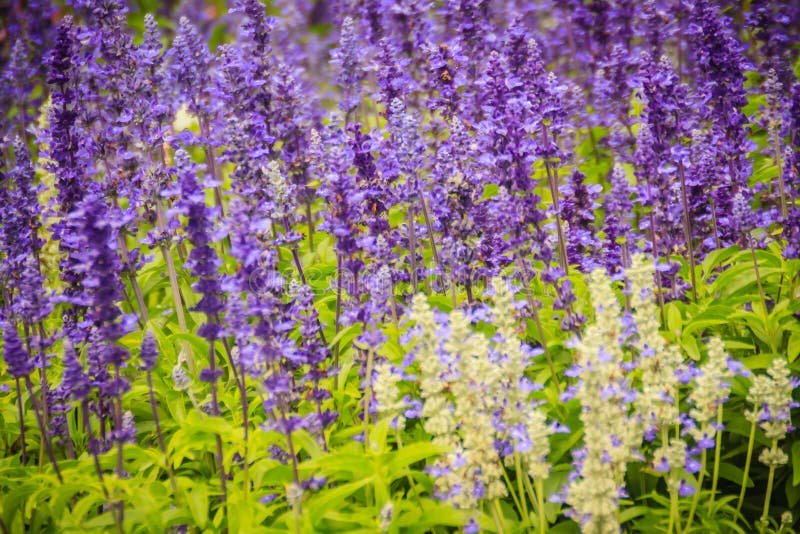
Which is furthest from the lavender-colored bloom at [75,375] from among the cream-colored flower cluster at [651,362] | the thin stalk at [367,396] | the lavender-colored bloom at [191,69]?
the lavender-colored bloom at [191,69]

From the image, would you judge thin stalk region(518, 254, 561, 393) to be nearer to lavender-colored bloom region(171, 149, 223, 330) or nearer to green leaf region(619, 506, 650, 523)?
green leaf region(619, 506, 650, 523)

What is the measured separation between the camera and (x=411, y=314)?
3.25 metres

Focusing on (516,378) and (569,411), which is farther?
(569,411)

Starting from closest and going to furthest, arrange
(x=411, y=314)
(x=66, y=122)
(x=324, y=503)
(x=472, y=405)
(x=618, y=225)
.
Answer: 1. (x=411, y=314)
2. (x=472, y=405)
3. (x=324, y=503)
4. (x=618, y=225)
5. (x=66, y=122)

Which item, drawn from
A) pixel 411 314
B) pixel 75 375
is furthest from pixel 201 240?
pixel 411 314

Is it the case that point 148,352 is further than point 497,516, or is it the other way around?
point 148,352

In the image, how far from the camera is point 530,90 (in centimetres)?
530

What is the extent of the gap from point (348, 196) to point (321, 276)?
7.16ft

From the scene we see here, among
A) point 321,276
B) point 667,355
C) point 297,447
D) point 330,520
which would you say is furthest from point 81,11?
point 667,355

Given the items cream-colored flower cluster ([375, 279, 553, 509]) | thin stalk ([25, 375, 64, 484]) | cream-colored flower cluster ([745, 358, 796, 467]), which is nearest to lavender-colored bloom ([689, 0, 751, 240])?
cream-colored flower cluster ([745, 358, 796, 467])

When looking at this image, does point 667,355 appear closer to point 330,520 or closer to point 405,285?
point 330,520

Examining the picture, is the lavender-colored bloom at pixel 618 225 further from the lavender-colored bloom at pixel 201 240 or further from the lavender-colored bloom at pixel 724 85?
the lavender-colored bloom at pixel 201 240

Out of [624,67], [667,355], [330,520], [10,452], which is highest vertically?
[624,67]

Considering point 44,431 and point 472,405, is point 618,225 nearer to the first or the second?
point 472,405
